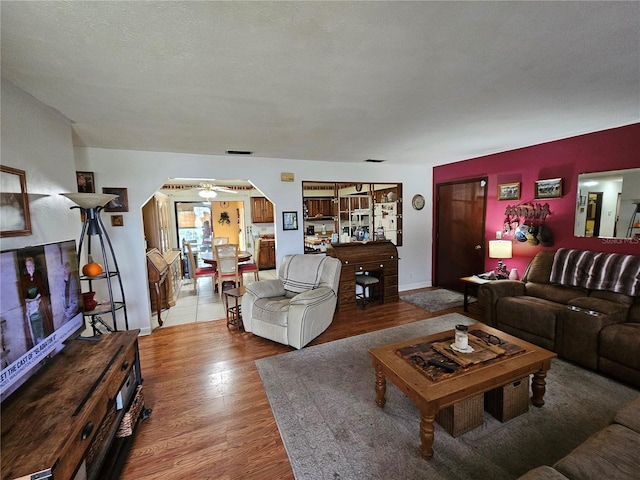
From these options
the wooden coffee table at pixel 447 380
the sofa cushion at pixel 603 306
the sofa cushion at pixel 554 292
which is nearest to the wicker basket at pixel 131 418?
the wooden coffee table at pixel 447 380

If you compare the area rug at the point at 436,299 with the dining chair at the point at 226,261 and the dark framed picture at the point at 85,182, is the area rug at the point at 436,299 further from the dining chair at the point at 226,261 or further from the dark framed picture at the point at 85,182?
the dark framed picture at the point at 85,182

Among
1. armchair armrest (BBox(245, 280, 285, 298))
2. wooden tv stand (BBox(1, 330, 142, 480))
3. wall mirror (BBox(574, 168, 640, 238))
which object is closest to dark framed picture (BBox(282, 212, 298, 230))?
armchair armrest (BBox(245, 280, 285, 298))

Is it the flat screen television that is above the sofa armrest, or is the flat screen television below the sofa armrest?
above

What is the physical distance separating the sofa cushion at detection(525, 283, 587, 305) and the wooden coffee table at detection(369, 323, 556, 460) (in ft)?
4.44

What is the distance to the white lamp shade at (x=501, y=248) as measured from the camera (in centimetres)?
386

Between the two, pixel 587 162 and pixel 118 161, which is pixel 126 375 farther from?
pixel 587 162

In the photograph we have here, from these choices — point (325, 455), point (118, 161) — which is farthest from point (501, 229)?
point (118, 161)

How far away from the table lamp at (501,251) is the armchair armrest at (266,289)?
120 inches

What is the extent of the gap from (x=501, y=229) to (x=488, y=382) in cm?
315

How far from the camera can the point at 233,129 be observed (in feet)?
9.00

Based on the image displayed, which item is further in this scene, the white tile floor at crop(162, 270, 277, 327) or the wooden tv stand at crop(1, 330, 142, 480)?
the white tile floor at crop(162, 270, 277, 327)

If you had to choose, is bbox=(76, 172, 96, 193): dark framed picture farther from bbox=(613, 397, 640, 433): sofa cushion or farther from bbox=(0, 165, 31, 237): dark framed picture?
bbox=(613, 397, 640, 433): sofa cushion

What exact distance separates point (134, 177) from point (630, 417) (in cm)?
478

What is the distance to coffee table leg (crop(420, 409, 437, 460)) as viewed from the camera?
5.36 feet
